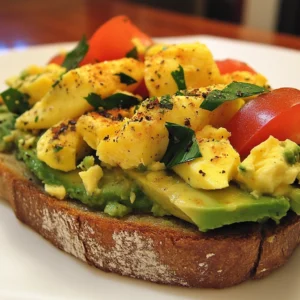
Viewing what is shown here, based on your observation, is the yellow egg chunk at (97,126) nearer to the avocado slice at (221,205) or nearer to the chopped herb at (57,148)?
the chopped herb at (57,148)

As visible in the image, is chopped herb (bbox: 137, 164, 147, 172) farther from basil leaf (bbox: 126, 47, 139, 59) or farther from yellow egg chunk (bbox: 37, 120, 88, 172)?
basil leaf (bbox: 126, 47, 139, 59)

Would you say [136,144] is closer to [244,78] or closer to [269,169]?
[269,169]

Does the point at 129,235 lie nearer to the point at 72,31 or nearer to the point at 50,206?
the point at 50,206

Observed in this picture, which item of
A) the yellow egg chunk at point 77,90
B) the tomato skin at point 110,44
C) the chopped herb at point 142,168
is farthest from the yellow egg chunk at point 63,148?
the tomato skin at point 110,44

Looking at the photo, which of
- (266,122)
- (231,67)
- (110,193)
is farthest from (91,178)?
(231,67)

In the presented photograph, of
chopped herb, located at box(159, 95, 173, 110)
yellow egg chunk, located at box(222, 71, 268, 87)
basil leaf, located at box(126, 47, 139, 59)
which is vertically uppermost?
chopped herb, located at box(159, 95, 173, 110)

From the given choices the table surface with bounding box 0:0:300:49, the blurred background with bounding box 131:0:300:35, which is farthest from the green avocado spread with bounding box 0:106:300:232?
the blurred background with bounding box 131:0:300:35
